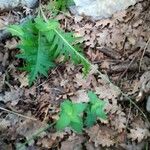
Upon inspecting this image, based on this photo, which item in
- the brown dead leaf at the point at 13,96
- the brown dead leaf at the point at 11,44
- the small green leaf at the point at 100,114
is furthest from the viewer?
the brown dead leaf at the point at 11,44

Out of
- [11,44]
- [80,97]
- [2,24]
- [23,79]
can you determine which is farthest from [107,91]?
[2,24]

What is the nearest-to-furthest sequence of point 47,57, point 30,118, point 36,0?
1. point 30,118
2. point 47,57
3. point 36,0

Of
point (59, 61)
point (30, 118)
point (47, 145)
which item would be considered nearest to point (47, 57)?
point (59, 61)

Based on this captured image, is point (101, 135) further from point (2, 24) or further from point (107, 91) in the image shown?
point (2, 24)

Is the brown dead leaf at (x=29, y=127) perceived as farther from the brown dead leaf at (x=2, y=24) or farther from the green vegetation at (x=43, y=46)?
the brown dead leaf at (x=2, y=24)

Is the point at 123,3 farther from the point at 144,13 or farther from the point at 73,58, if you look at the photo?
the point at 73,58

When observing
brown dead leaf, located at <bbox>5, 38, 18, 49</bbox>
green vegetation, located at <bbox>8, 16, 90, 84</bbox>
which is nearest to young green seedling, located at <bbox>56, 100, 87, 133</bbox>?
green vegetation, located at <bbox>8, 16, 90, 84</bbox>

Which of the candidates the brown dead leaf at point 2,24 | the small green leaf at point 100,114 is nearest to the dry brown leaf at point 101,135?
the small green leaf at point 100,114

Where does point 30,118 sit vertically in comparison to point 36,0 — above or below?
below
